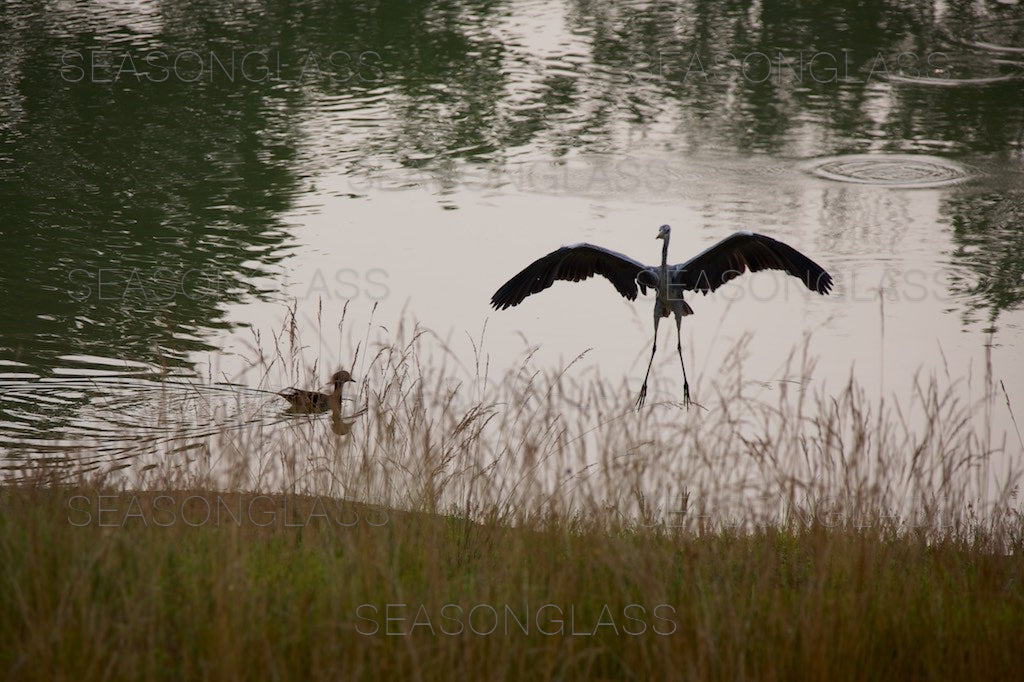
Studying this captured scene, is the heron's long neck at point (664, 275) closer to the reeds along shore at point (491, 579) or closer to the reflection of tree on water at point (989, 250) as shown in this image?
the reeds along shore at point (491, 579)

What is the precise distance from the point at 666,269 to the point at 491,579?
3.04 m

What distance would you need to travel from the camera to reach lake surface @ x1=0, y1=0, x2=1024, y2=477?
6961 millimetres

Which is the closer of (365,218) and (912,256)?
(912,256)

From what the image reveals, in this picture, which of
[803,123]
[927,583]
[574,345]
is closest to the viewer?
[927,583]

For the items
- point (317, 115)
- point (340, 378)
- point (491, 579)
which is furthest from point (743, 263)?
point (317, 115)

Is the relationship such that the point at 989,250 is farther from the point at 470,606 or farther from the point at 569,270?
the point at 470,606

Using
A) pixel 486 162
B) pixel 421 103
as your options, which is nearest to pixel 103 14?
pixel 421 103

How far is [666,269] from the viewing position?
6180mm

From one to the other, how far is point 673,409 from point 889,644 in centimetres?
282

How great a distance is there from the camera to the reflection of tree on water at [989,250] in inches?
301

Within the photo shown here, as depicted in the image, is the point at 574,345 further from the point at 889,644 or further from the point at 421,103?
the point at 421,103

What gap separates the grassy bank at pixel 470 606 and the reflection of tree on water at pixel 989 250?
4053 mm

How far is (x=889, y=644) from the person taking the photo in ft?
11.1

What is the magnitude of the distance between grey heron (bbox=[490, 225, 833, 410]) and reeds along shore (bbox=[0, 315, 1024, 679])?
158 cm
